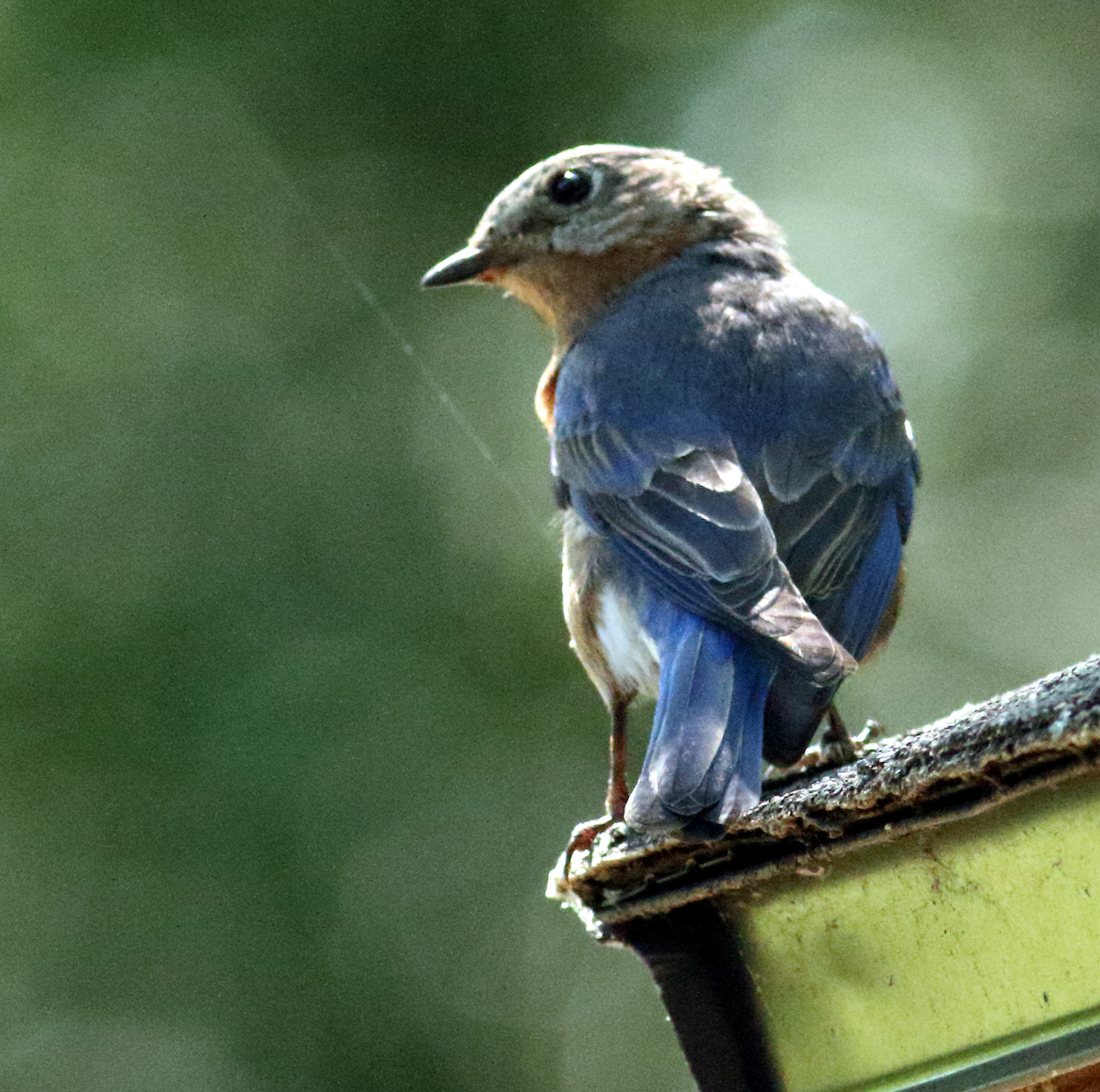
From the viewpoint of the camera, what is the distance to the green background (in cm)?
756

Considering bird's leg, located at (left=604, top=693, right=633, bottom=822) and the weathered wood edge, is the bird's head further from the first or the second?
the weathered wood edge

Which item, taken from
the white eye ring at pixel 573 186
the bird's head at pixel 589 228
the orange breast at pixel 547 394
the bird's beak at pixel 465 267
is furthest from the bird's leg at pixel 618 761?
the white eye ring at pixel 573 186

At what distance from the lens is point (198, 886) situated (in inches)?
293

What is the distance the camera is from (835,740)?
4.27 metres

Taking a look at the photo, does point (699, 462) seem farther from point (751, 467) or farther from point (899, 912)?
point (899, 912)

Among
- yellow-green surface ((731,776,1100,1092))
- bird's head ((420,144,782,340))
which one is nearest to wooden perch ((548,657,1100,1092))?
yellow-green surface ((731,776,1100,1092))

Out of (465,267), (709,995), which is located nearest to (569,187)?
(465,267)

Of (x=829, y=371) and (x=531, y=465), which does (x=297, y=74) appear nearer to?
(x=531, y=465)

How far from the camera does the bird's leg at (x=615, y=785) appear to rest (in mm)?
4309

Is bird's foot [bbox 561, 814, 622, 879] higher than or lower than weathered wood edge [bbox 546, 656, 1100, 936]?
lower

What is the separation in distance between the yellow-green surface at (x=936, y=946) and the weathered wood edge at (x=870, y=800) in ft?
0.17

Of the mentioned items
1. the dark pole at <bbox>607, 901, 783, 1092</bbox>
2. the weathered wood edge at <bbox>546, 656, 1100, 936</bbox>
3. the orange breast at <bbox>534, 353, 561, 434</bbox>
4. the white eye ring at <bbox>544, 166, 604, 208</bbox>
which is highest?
the white eye ring at <bbox>544, 166, 604, 208</bbox>

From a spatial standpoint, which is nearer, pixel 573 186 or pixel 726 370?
pixel 726 370

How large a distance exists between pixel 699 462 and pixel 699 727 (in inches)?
43.1
